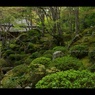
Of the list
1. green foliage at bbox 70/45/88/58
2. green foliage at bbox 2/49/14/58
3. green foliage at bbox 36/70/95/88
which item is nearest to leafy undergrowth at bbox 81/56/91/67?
green foliage at bbox 70/45/88/58

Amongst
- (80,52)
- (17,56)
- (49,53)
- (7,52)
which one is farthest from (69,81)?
(7,52)

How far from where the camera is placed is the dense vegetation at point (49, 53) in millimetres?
5289

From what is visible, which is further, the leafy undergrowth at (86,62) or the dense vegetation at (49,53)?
the leafy undergrowth at (86,62)

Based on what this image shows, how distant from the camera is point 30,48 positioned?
15.4 m

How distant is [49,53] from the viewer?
467 inches

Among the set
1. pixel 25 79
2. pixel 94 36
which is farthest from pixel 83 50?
pixel 25 79

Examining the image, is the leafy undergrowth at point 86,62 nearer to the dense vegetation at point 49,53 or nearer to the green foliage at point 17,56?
the dense vegetation at point 49,53

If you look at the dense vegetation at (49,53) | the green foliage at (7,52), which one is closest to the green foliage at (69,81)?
the dense vegetation at (49,53)

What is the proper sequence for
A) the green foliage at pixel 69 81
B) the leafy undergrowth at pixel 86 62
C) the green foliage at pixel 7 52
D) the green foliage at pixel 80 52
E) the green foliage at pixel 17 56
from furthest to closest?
the green foliage at pixel 7 52
the green foliage at pixel 17 56
the green foliage at pixel 80 52
the leafy undergrowth at pixel 86 62
the green foliage at pixel 69 81

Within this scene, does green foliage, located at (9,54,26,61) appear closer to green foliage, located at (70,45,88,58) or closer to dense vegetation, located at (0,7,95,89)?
dense vegetation, located at (0,7,95,89)

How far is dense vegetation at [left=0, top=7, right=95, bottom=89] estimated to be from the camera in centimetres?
529

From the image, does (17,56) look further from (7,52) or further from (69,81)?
(69,81)
